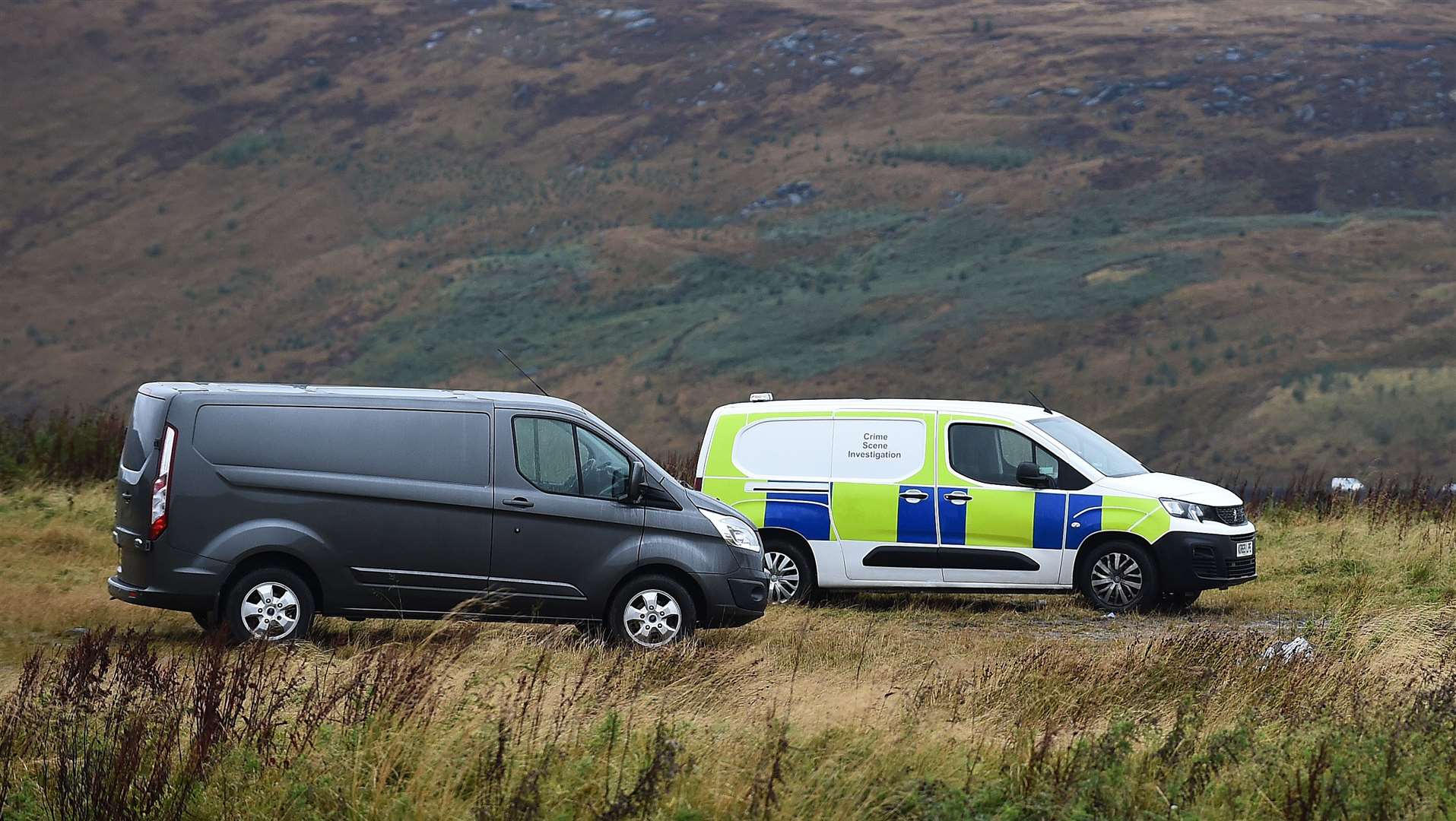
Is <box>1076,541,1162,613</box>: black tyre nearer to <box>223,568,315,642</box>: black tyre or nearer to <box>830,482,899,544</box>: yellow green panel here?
<box>830,482,899,544</box>: yellow green panel

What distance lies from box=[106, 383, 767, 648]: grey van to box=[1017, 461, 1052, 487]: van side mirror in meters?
3.09

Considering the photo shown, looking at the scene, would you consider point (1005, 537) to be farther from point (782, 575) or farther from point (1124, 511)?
point (782, 575)

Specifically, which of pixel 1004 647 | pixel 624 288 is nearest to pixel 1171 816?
pixel 1004 647

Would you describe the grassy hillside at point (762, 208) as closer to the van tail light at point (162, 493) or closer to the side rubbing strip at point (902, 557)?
the side rubbing strip at point (902, 557)

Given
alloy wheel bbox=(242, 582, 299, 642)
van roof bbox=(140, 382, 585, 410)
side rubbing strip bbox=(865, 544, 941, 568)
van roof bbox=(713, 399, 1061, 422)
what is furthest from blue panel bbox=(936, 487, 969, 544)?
alloy wheel bbox=(242, 582, 299, 642)

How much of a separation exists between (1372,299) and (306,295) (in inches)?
2291

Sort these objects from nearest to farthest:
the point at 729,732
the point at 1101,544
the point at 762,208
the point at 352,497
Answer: the point at 729,732, the point at 352,497, the point at 1101,544, the point at 762,208

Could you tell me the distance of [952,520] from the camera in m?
12.3

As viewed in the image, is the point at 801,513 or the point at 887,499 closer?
the point at 887,499

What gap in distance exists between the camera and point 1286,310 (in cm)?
7225

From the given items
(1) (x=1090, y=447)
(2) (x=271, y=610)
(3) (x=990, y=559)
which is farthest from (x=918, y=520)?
(2) (x=271, y=610)

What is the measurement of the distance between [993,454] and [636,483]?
12.8 feet

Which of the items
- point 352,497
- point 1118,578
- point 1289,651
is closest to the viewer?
point 1289,651

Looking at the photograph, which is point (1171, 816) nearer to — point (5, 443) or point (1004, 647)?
point (1004, 647)
